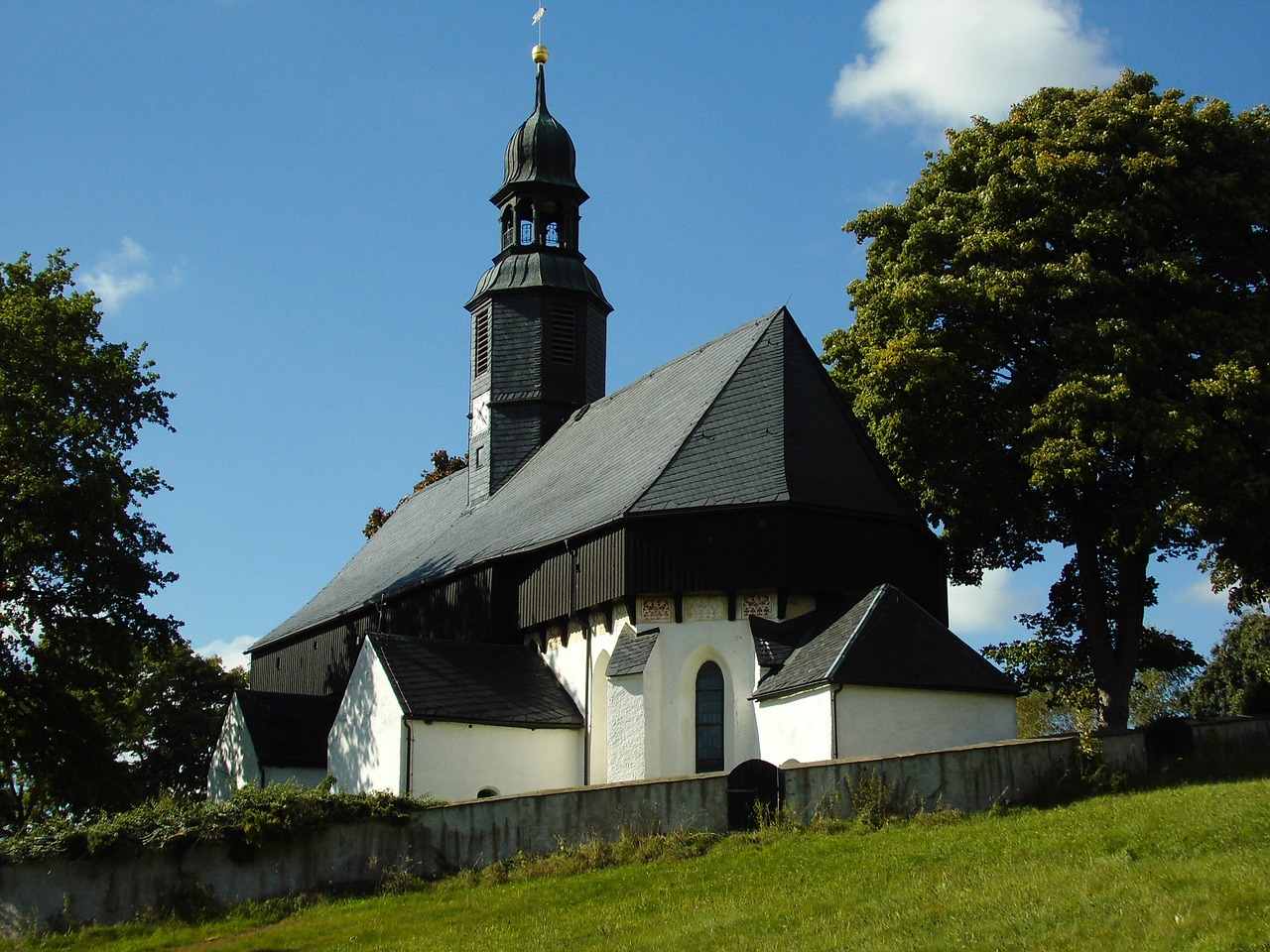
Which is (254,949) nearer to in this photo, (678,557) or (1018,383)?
(678,557)

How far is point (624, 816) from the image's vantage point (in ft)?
61.1

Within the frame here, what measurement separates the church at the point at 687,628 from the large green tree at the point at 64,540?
4323 millimetres

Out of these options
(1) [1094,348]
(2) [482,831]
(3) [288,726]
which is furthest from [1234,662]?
(2) [482,831]

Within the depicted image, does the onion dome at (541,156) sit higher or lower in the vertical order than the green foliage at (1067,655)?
higher

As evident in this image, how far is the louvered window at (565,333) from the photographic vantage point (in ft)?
118

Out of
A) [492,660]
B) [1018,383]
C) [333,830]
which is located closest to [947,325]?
[1018,383]

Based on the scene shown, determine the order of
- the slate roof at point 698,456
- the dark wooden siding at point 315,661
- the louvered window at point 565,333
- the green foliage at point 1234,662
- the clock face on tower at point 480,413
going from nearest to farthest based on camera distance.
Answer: the slate roof at point 698,456 < the dark wooden siding at point 315,661 < the louvered window at point 565,333 < the clock face on tower at point 480,413 < the green foliage at point 1234,662

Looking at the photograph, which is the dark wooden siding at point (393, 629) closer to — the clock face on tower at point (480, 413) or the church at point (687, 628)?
the church at point (687, 628)

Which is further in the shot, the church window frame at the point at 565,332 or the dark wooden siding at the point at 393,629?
the church window frame at the point at 565,332

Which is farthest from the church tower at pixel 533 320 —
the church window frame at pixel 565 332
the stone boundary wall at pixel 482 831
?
the stone boundary wall at pixel 482 831

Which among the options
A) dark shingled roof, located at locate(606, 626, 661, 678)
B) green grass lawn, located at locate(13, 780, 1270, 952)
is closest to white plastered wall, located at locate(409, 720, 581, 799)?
dark shingled roof, located at locate(606, 626, 661, 678)

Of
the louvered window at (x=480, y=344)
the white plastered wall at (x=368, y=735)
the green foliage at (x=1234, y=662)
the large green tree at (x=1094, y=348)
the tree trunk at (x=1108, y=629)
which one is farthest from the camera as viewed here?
the green foliage at (x=1234, y=662)

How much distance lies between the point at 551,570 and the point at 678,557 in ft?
11.6

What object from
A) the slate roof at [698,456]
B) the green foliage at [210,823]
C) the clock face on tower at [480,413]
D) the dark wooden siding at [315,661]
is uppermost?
the clock face on tower at [480,413]
